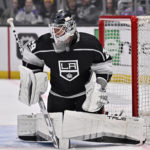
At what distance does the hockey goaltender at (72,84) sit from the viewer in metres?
4.95

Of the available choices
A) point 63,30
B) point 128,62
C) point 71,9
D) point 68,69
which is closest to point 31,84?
point 68,69

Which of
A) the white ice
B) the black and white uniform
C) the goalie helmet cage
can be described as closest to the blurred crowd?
the white ice

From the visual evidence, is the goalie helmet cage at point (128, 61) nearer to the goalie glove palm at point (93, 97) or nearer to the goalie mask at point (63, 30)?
the goalie glove palm at point (93, 97)

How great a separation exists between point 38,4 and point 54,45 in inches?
197

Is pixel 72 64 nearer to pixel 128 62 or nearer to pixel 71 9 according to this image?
pixel 128 62

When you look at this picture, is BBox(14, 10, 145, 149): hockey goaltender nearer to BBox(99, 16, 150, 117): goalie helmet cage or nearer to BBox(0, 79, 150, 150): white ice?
BBox(0, 79, 150, 150): white ice

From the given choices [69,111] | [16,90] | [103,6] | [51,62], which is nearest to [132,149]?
[69,111]

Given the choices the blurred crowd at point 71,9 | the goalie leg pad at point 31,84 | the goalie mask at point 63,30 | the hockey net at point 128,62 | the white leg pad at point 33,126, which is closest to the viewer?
the goalie mask at point 63,30

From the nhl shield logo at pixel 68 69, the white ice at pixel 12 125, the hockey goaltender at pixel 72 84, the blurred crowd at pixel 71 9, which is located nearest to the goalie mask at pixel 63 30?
the hockey goaltender at pixel 72 84

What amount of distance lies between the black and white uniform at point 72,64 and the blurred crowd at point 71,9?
436 centimetres

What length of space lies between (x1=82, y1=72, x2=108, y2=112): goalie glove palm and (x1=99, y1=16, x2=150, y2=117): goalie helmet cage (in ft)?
2.16

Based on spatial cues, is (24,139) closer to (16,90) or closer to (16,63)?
(16,90)

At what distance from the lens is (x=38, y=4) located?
9.93 m

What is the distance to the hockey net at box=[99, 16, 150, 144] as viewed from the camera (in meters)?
5.54
